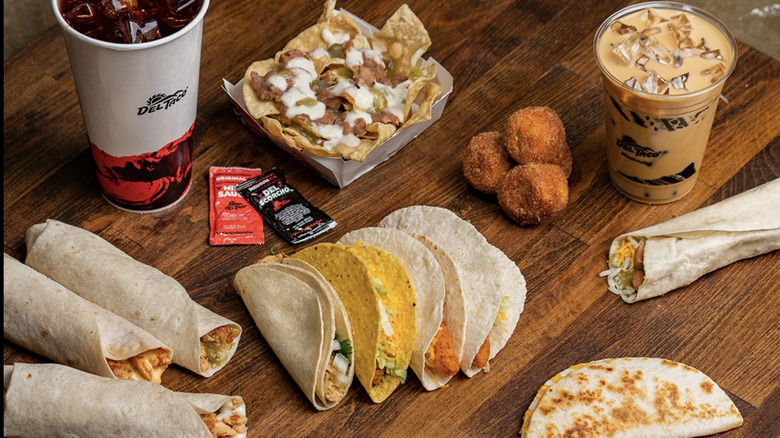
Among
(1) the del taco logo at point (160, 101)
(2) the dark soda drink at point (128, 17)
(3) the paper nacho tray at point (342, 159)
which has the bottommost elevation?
(3) the paper nacho tray at point (342, 159)

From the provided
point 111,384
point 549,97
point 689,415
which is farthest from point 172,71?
point 689,415

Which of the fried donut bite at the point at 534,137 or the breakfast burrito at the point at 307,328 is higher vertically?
the fried donut bite at the point at 534,137

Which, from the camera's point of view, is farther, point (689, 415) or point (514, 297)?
point (514, 297)

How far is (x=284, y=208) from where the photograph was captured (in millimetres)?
3131

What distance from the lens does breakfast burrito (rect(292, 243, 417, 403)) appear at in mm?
2555

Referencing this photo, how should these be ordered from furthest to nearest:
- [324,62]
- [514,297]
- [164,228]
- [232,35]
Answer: [232,35] → [324,62] → [164,228] → [514,297]

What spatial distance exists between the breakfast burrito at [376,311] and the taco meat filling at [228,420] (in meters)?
0.35

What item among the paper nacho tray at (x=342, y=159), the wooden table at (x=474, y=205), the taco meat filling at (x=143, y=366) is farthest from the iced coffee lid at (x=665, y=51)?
the taco meat filling at (x=143, y=366)

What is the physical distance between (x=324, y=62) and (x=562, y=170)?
96 cm

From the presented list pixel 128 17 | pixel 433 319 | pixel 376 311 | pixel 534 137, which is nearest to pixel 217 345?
pixel 376 311

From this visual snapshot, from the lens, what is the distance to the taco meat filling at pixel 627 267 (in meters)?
2.94

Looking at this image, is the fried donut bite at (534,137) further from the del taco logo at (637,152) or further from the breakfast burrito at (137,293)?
the breakfast burrito at (137,293)

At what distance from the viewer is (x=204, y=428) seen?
2.35 metres

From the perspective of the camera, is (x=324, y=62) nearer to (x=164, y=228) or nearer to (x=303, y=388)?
(x=164, y=228)
